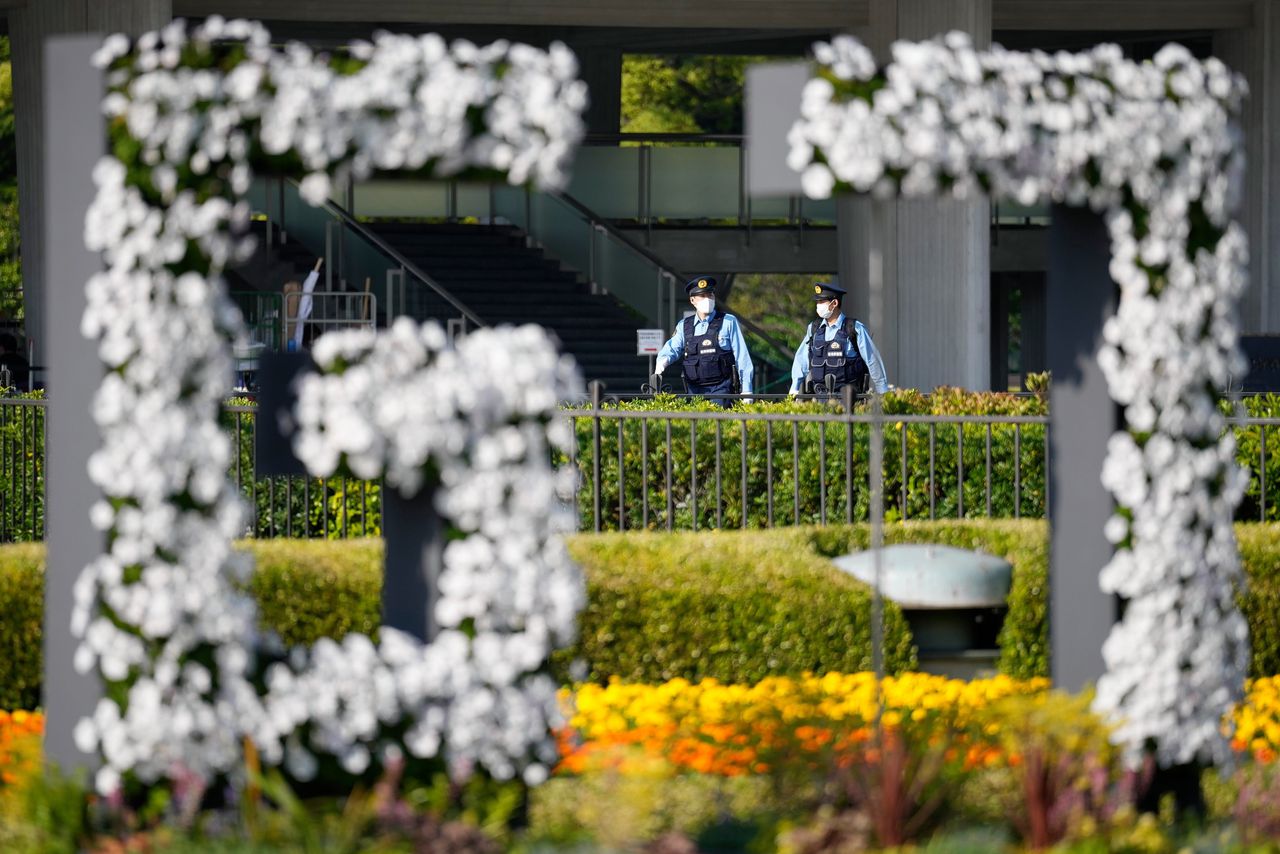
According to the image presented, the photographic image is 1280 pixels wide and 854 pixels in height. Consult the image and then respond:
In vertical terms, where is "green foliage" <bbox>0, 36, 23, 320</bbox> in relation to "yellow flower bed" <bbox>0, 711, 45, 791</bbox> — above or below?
above

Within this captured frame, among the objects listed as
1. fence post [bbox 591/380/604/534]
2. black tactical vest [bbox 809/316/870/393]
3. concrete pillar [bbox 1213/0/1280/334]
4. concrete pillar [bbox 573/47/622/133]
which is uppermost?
concrete pillar [bbox 573/47/622/133]

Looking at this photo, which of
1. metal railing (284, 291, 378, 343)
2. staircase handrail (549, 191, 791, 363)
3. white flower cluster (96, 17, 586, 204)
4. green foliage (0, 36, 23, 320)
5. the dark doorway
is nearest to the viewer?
white flower cluster (96, 17, 586, 204)

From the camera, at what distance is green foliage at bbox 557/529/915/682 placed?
734cm

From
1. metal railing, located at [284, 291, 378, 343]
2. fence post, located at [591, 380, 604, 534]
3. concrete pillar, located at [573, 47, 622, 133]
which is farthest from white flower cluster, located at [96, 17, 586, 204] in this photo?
concrete pillar, located at [573, 47, 622, 133]

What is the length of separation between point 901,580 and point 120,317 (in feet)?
11.7

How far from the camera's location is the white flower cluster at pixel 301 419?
16.0 feet

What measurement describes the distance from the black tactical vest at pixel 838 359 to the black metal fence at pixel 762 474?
9.30 ft

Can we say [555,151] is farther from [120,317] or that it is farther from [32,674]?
[32,674]

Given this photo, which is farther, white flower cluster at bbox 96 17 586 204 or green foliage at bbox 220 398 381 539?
green foliage at bbox 220 398 381 539

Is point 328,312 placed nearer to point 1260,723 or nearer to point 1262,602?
point 1262,602

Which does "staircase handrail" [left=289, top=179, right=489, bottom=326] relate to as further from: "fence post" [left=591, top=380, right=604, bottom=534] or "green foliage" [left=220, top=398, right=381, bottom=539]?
"fence post" [left=591, top=380, right=604, bottom=534]

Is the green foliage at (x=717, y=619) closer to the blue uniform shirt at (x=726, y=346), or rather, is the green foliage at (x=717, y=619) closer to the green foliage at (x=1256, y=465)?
the green foliage at (x=1256, y=465)

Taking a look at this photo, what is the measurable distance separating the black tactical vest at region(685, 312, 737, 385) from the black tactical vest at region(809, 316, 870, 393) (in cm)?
62

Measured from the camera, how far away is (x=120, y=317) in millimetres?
4871
